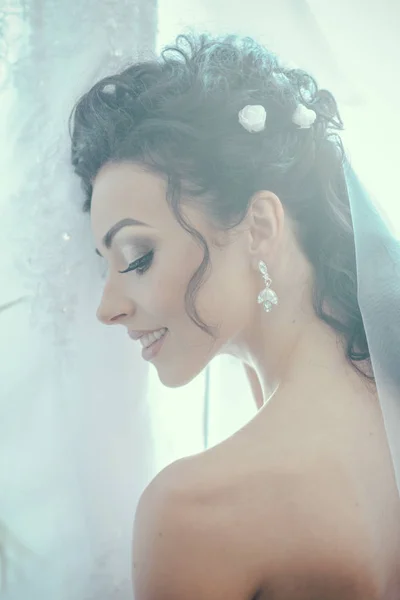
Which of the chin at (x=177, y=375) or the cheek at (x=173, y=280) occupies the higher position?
the cheek at (x=173, y=280)

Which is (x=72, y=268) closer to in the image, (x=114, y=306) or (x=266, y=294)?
(x=114, y=306)

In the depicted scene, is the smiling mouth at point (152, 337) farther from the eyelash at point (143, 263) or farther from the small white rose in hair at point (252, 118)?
the small white rose in hair at point (252, 118)

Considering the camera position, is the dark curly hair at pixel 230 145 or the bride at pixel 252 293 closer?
the bride at pixel 252 293

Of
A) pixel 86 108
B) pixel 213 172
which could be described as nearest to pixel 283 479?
pixel 213 172

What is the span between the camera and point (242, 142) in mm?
765

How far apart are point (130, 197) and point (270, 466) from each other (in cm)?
35

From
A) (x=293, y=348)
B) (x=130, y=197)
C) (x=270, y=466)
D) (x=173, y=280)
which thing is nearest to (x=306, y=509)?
(x=270, y=466)

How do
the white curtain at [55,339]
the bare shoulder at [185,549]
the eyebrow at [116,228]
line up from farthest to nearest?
the white curtain at [55,339], the eyebrow at [116,228], the bare shoulder at [185,549]

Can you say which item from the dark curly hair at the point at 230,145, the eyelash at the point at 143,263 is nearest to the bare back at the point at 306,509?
the dark curly hair at the point at 230,145

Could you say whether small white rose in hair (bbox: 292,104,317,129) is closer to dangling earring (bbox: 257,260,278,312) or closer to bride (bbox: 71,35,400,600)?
bride (bbox: 71,35,400,600)

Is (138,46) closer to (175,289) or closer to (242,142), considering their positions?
(242,142)

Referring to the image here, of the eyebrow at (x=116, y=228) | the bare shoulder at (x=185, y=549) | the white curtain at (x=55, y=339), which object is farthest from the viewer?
the white curtain at (x=55, y=339)

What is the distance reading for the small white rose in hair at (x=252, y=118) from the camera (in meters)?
0.76

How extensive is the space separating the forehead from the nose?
8cm
